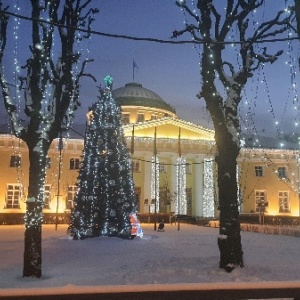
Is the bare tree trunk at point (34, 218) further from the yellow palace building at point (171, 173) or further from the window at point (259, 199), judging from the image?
the window at point (259, 199)

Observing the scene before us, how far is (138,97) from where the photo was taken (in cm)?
5294

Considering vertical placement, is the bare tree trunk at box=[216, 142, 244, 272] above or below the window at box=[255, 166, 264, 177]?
below

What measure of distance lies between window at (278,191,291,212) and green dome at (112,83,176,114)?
19854 mm

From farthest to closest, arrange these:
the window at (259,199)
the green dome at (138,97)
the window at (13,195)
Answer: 1. the green dome at (138,97)
2. the window at (259,199)
3. the window at (13,195)

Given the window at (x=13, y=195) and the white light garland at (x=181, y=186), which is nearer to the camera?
the window at (x=13, y=195)

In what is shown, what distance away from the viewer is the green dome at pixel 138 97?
167ft

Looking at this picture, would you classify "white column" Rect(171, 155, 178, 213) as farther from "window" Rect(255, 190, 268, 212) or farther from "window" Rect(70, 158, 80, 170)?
"window" Rect(70, 158, 80, 170)

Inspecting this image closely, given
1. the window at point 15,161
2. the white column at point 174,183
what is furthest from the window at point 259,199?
the window at point 15,161

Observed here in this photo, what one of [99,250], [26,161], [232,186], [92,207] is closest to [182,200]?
[26,161]

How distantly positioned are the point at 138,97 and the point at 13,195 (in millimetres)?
23119

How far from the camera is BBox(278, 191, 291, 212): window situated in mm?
43719

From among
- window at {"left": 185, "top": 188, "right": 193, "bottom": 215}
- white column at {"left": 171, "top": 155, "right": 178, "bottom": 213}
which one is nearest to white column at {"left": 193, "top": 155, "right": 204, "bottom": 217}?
window at {"left": 185, "top": 188, "right": 193, "bottom": 215}

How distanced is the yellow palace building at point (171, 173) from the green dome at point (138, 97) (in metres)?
9.04

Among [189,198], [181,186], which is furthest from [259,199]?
[181,186]
